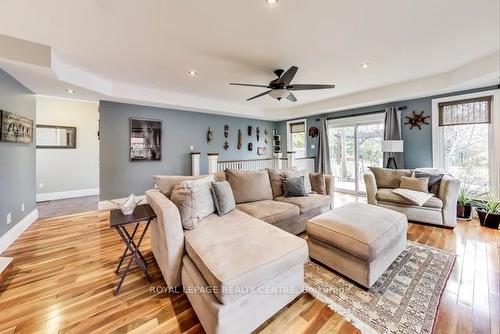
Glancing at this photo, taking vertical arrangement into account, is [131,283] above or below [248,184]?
below

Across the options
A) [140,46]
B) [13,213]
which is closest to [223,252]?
[140,46]

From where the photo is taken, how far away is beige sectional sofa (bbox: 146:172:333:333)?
1312 mm

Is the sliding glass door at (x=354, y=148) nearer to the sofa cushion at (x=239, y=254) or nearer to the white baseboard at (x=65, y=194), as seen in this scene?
the sofa cushion at (x=239, y=254)

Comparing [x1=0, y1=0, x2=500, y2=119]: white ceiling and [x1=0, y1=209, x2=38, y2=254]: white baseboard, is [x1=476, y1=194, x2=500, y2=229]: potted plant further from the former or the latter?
[x1=0, y1=209, x2=38, y2=254]: white baseboard

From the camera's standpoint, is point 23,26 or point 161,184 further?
point 161,184

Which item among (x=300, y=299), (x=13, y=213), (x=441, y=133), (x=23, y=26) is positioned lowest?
(x=300, y=299)

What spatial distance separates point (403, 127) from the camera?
4.78 metres

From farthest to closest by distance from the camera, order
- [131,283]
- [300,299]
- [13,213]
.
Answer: [13,213] → [131,283] → [300,299]

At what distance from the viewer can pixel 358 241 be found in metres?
1.85

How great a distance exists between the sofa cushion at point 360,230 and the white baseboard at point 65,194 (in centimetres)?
624

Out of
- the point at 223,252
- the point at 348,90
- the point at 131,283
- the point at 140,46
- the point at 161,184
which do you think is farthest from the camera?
the point at 348,90

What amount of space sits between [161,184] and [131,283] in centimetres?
101

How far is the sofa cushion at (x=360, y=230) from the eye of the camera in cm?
184

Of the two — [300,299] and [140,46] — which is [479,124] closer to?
[300,299]
